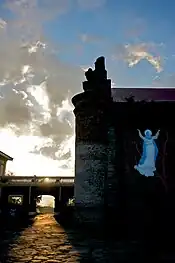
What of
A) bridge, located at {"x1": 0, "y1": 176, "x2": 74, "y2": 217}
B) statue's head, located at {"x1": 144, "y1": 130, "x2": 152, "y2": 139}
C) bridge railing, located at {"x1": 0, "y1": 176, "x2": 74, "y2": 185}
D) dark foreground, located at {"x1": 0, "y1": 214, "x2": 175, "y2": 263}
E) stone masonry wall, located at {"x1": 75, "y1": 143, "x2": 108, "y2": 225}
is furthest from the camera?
bridge railing, located at {"x1": 0, "y1": 176, "x2": 74, "y2": 185}

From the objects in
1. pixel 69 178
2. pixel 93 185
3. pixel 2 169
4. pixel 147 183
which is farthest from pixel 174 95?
pixel 2 169

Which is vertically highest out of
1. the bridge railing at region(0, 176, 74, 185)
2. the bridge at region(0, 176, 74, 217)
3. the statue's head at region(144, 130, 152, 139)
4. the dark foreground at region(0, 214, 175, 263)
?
the statue's head at region(144, 130, 152, 139)

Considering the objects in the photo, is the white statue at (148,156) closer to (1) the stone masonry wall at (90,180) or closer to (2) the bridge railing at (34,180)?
(1) the stone masonry wall at (90,180)

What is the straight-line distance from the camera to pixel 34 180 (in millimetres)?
27953

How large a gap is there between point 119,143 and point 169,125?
2081mm

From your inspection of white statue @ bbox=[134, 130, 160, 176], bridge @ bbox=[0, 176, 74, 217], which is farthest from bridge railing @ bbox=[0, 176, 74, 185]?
white statue @ bbox=[134, 130, 160, 176]

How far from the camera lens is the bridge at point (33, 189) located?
90.0 ft

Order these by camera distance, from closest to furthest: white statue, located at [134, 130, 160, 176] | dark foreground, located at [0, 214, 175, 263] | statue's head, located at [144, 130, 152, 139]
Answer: dark foreground, located at [0, 214, 175, 263] < white statue, located at [134, 130, 160, 176] < statue's head, located at [144, 130, 152, 139]

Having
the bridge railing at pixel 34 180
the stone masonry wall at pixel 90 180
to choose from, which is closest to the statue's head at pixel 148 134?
the stone masonry wall at pixel 90 180

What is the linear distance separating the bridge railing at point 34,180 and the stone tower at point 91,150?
622 inches

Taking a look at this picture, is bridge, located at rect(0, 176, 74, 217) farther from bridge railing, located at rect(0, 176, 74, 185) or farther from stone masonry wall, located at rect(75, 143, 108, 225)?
stone masonry wall, located at rect(75, 143, 108, 225)

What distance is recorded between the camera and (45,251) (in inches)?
275

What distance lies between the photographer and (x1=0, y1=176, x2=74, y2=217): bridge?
27.4 meters

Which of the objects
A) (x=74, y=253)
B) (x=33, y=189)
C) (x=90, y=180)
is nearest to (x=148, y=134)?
(x=90, y=180)
